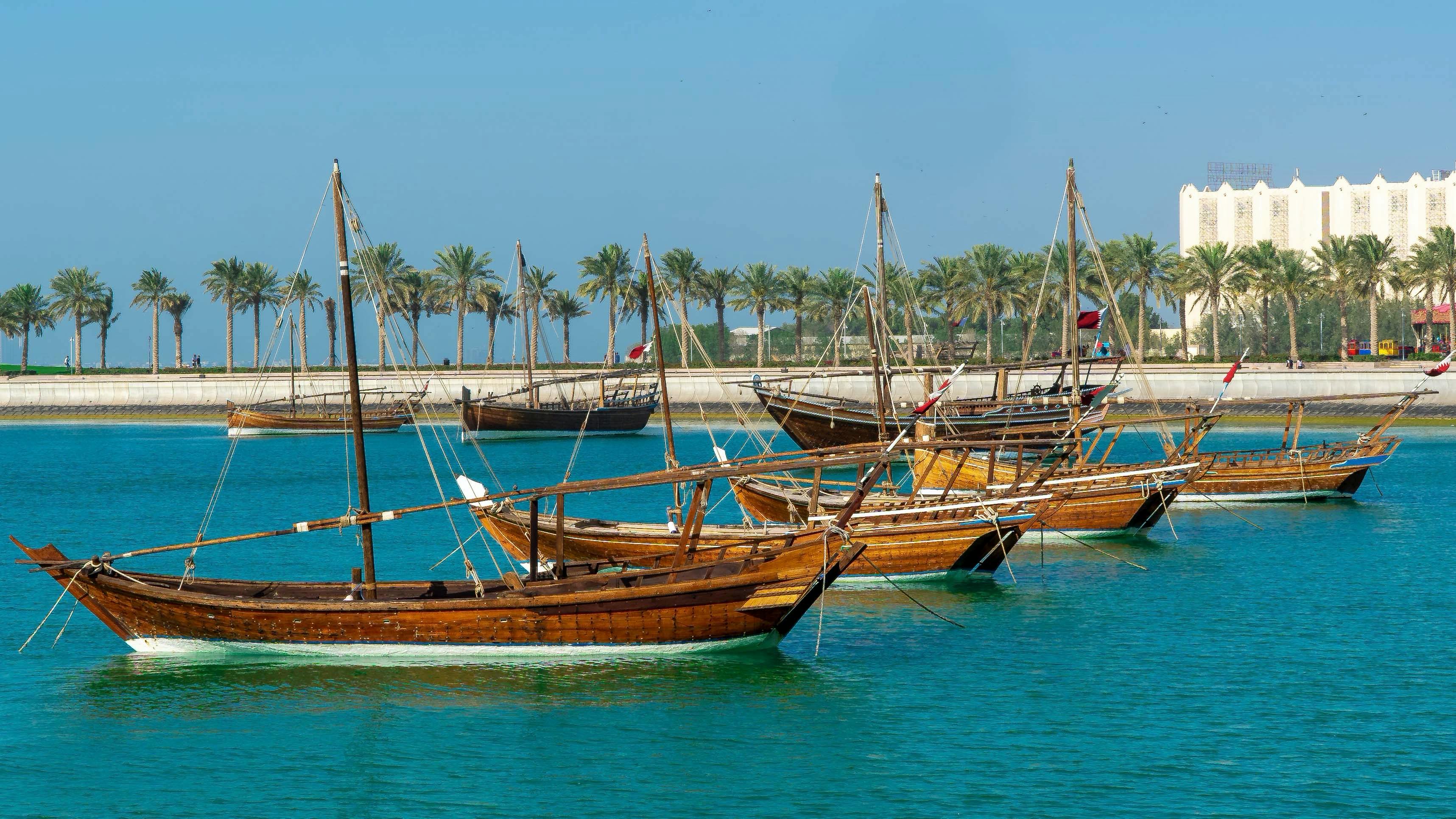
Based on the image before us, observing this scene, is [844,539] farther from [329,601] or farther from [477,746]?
[329,601]

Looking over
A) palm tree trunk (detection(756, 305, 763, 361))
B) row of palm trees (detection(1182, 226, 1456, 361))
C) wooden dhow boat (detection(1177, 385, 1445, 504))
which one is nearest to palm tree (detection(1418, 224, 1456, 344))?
row of palm trees (detection(1182, 226, 1456, 361))

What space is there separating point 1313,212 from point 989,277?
255ft

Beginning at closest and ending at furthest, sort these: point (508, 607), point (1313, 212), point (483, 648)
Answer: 1. point (508, 607)
2. point (483, 648)
3. point (1313, 212)

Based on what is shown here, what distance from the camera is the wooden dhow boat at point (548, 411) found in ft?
277

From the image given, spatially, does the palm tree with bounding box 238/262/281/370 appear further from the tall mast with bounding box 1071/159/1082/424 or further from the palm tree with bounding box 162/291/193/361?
the tall mast with bounding box 1071/159/1082/424

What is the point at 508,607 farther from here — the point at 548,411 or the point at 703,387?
the point at 703,387

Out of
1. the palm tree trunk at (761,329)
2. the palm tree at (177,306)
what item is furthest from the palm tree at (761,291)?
the palm tree at (177,306)

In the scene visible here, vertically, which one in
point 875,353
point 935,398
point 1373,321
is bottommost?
point 935,398

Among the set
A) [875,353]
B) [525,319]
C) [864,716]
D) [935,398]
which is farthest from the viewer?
[525,319]

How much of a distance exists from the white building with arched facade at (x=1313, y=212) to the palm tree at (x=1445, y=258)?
5389cm

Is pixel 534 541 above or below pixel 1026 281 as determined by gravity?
below

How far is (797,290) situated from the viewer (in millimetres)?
108125

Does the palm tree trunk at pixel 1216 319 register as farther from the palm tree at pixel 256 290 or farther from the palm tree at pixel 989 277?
the palm tree at pixel 256 290

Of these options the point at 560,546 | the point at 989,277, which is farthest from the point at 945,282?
the point at 560,546
